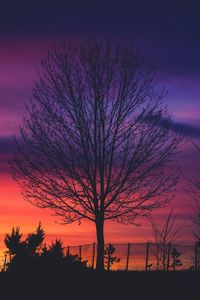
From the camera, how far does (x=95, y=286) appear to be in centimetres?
2003

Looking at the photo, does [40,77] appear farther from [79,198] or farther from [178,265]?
[178,265]

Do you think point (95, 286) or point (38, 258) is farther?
point (38, 258)

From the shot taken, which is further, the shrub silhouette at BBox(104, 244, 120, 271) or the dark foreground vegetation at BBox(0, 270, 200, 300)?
the shrub silhouette at BBox(104, 244, 120, 271)

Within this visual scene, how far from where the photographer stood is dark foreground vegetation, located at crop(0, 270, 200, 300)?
60.7 ft

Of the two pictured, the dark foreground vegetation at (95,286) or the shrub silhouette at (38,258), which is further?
the shrub silhouette at (38,258)

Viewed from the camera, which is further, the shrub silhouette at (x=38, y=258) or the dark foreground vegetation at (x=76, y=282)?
the shrub silhouette at (x=38, y=258)

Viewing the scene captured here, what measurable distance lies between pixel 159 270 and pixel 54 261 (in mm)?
5476

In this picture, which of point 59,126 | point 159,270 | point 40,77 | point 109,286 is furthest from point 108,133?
point 109,286

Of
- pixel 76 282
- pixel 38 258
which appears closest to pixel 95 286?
pixel 76 282

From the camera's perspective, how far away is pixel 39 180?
2841cm

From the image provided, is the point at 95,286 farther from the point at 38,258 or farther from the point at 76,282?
the point at 38,258

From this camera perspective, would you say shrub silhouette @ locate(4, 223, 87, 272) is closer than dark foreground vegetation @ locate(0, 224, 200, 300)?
No

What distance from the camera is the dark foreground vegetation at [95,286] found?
18.5m

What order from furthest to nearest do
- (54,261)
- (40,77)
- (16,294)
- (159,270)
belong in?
1. (40,77)
2. (159,270)
3. (54,261)
4. (16,294)
